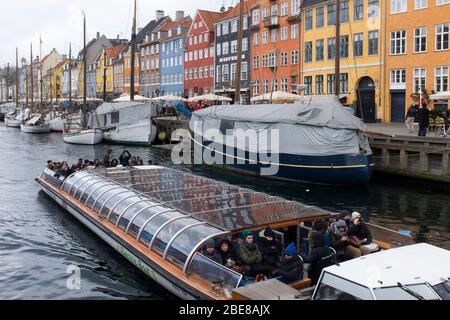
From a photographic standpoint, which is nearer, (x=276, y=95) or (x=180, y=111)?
(x=276, y=95)

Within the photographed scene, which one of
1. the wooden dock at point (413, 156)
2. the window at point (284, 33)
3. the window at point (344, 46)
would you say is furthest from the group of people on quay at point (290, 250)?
the window at point (284, 33)

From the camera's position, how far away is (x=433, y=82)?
3878 centimetres

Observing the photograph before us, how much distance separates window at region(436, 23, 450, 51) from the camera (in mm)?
37694

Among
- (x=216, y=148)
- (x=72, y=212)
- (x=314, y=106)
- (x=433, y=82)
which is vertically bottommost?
(x=72, y=212)

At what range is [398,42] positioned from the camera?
136 ft

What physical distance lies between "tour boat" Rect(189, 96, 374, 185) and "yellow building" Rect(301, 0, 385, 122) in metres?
13.2

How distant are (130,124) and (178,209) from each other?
3501 cm

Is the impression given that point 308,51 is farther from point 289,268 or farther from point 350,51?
point 289,268

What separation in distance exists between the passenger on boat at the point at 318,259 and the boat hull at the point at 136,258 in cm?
196

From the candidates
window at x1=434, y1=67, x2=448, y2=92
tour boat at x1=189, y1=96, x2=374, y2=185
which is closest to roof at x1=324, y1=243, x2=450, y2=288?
tour boat at x1=189, y1=96, x2=374, y2=185
